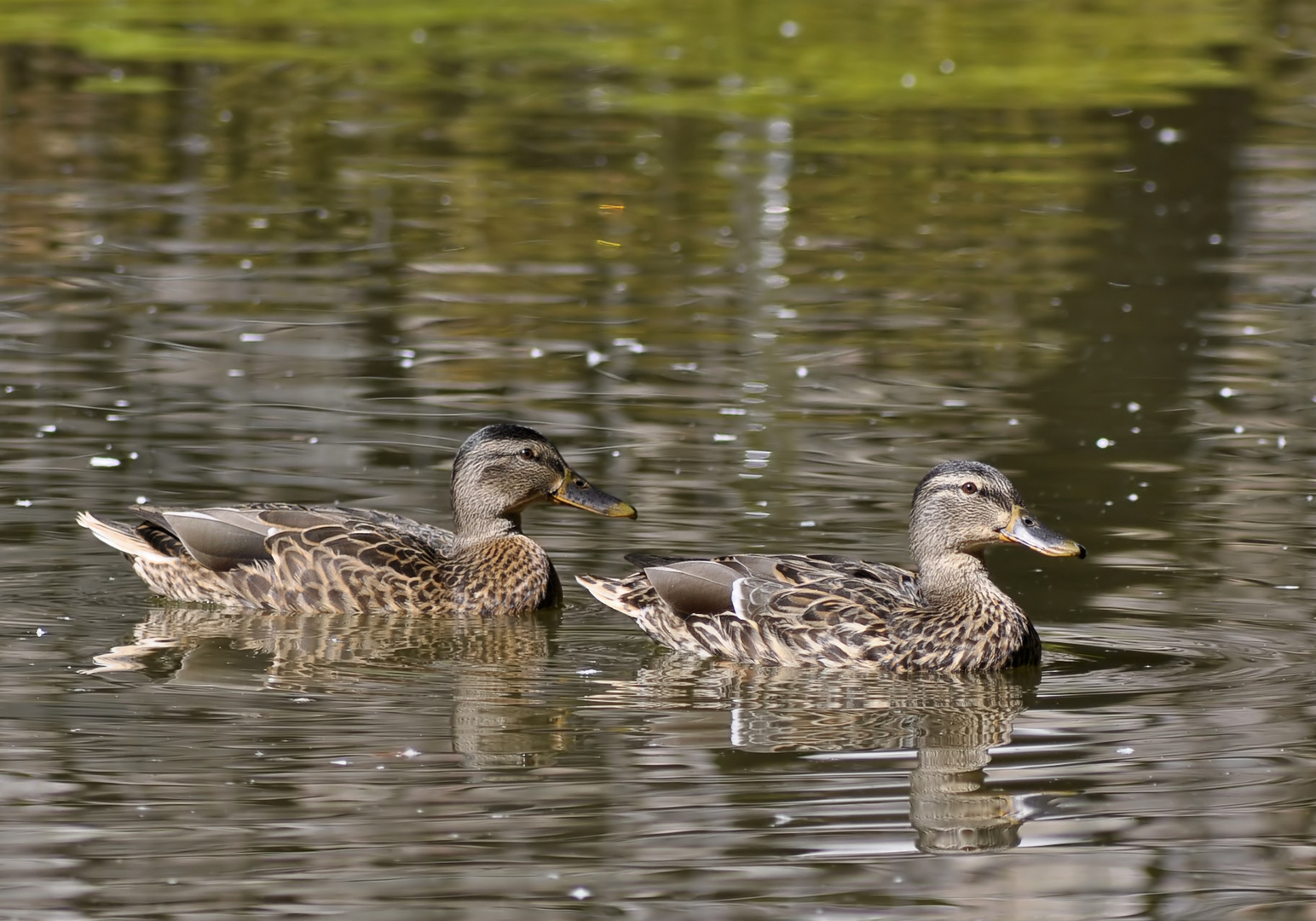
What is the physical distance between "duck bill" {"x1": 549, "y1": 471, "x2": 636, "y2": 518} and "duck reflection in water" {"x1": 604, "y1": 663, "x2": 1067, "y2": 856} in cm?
117

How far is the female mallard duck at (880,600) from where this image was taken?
9.59 meters

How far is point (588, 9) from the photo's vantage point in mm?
37562

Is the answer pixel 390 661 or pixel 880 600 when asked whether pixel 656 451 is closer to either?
pixel 880 600

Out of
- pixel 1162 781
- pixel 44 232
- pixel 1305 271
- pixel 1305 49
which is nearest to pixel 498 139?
pixel 44 232

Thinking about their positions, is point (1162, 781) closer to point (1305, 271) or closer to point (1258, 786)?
point (1258, 786)

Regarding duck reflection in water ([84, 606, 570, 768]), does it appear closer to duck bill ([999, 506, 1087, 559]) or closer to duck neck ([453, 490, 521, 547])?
duck neck ([453, 490, 521, 547])

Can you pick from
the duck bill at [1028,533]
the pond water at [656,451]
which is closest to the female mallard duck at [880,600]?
the duck bill at [1028,533]

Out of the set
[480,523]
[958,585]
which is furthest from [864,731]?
[480,523]

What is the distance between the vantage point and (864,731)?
28.5 ft

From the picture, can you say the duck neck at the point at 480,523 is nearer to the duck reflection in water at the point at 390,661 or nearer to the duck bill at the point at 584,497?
the duck bill at the point at 584,497

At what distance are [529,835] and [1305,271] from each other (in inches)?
535

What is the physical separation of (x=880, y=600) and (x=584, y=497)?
5.92 ft

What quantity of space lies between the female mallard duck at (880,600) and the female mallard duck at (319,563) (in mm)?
768

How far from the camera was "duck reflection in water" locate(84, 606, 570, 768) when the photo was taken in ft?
28.1
